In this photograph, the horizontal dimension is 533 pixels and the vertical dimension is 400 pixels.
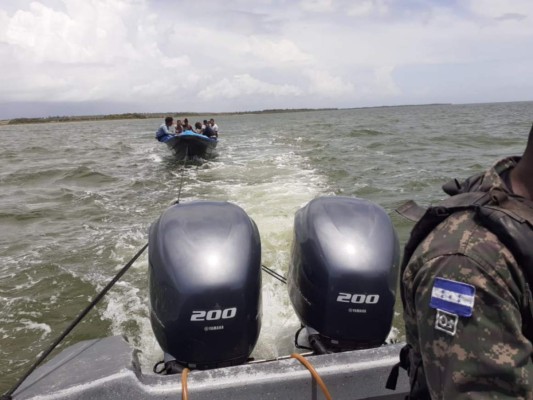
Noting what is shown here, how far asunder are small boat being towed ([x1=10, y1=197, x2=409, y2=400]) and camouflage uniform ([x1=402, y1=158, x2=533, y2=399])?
0.98 meters

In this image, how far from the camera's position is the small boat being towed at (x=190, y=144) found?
48.9 ft

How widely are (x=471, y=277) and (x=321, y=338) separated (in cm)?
158

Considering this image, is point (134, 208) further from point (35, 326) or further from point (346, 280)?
point (346, 280)

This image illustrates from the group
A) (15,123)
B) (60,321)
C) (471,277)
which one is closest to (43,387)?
(471,277)

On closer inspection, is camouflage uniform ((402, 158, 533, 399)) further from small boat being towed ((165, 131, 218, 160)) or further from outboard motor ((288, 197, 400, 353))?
small boat being towed ((165, 131, 218, 160))

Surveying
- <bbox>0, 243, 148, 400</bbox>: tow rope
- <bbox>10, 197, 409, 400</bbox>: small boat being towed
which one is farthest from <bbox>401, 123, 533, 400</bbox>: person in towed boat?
<bbox>0, 243, 148, 400</bbox>: tow rope

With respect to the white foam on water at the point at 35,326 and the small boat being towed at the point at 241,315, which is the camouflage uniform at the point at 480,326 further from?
the white foam on water at the point at 35,326

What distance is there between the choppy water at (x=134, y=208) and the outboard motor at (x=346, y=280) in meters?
0.92

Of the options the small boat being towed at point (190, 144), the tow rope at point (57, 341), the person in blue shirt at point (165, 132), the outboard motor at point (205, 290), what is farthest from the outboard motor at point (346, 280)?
the person in blue shirt at point (165, 132)

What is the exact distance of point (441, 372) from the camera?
103cm

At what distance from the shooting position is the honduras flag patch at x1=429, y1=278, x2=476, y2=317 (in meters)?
0.96

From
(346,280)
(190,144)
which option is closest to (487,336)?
(346,280)

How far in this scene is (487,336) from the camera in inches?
37.7

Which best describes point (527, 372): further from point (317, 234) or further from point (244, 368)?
point (317, 234)
